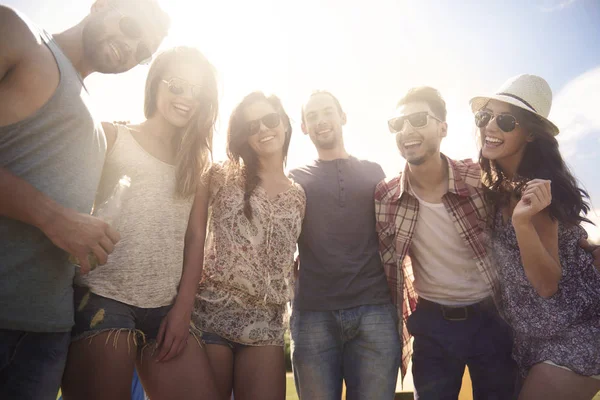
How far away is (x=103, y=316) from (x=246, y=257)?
1136mm

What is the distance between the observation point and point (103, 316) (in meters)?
2.49

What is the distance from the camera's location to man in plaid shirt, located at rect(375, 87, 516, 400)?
360cm

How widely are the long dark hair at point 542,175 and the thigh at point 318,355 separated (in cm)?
190

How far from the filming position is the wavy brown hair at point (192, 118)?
306cm

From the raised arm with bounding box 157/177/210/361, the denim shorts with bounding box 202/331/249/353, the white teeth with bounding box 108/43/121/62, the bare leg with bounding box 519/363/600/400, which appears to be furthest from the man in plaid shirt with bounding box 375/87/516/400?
the white teeth with bounding box 108/43/121/62

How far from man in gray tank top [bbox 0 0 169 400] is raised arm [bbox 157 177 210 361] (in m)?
0.63

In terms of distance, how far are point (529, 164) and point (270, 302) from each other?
2.53 m

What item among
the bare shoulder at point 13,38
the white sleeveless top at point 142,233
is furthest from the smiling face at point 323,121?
the bare shoulder at point 13,38

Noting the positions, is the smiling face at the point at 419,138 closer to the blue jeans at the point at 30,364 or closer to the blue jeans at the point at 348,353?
the blue jeans at the point at 348,353

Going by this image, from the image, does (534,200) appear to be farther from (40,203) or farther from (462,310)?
(40,203)

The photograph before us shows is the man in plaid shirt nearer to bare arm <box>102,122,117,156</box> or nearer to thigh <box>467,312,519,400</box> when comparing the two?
thigh <box>467,312,519,400</box>

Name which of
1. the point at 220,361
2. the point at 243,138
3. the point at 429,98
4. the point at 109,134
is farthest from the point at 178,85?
the point at 429,98

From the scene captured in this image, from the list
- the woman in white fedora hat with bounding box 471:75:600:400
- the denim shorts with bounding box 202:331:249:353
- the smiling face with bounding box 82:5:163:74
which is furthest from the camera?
the denim shorts with bounding box 202:331:249:353

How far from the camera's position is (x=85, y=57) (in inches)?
102
